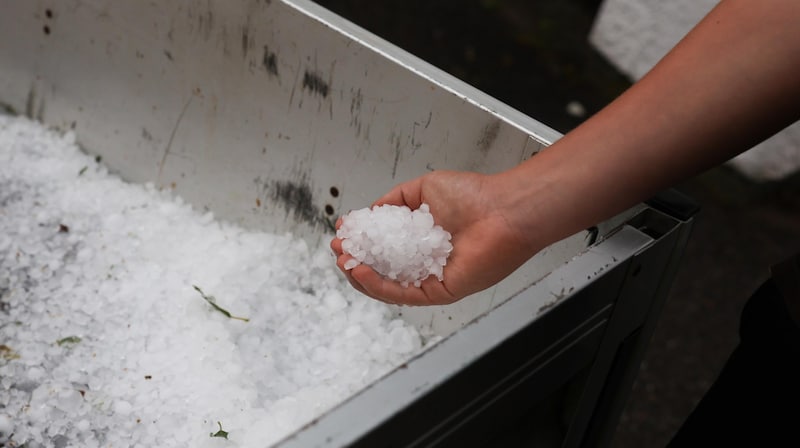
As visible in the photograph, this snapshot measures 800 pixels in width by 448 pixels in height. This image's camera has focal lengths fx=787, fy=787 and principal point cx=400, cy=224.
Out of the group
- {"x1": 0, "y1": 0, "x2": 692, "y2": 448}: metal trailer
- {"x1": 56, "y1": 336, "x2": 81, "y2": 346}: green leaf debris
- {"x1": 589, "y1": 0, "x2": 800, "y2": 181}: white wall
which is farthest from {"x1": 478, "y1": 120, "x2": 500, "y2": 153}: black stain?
{"x1": 589, "y1": 0, "x2": 800, "y2": 181}: white wall

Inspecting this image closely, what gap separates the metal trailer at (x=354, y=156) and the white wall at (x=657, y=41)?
1772mm

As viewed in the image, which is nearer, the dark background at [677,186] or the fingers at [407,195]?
the fingers at [407,195]

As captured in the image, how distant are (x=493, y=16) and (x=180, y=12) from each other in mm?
2258

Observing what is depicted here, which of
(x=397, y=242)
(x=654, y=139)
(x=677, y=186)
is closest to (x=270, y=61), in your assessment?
(x=397, y=242)

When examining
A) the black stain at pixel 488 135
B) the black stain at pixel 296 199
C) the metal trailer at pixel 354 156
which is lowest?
the black stain at pixel 296 199

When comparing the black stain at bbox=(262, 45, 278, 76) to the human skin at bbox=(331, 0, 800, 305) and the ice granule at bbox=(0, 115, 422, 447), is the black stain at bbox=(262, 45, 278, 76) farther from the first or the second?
the human skin at bbox=(331, 0, 800, 305)

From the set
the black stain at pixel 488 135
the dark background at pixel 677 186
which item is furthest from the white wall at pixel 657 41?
the black stain at pixel 488 135

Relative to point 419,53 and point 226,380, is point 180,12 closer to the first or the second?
point 226,380

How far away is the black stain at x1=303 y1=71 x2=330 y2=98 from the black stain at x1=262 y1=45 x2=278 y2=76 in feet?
0.23

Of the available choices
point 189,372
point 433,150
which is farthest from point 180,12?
point 189,372

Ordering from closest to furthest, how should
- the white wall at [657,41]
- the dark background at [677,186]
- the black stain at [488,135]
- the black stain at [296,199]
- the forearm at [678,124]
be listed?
the forearm at [678,124] < the black stain at [488,135] < the black stain at [296,199] < the dark background at [677,186] < the white wall at [657,41]

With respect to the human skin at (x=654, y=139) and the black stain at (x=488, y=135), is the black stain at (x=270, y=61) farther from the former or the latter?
the human skin at (x=654, y=139)

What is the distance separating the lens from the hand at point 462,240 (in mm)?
A: 1002

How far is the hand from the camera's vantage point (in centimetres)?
100
